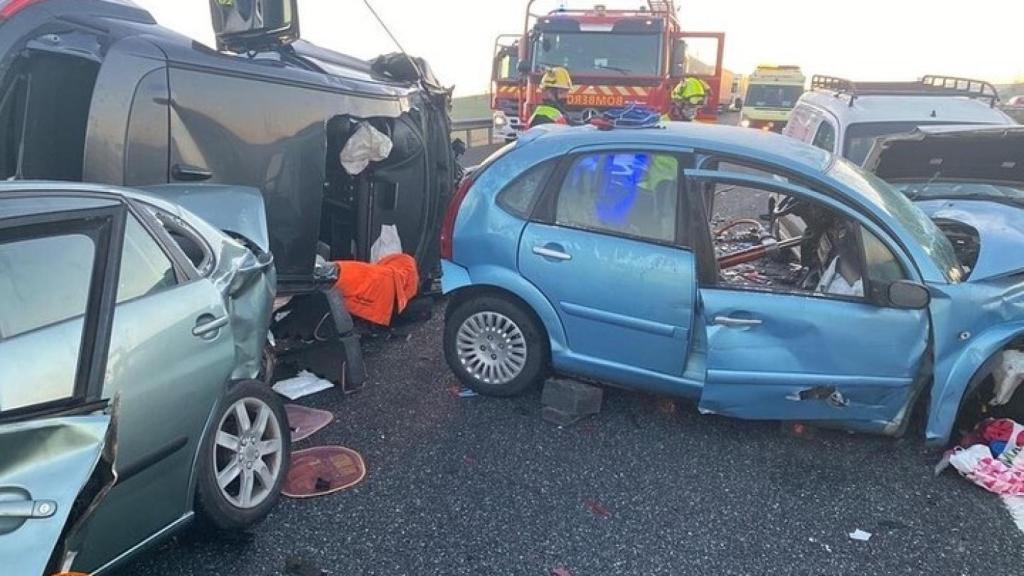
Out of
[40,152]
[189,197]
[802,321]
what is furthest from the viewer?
[40,152]

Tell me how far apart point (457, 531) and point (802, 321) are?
77.8 inches

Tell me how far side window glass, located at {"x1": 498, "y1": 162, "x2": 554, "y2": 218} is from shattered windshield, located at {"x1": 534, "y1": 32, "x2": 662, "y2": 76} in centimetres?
844

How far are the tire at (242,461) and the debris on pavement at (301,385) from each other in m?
1.25

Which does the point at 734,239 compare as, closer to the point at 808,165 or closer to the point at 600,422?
the point at 808,165

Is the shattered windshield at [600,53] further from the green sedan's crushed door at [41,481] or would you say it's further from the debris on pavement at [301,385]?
the green sedan's crushed door at [41,481]

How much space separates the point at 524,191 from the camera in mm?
4387

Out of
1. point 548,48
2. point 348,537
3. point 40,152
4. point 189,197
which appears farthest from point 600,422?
point 548,48

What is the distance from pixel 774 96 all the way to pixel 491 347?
24367 mm

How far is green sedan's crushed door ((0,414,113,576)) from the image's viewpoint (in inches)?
69.7

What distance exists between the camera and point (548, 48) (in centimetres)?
1261

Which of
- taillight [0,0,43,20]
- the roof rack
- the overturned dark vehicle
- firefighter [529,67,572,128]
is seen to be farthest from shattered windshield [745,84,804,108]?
taillight [0,0,43,20]

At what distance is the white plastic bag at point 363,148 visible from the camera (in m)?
5.38

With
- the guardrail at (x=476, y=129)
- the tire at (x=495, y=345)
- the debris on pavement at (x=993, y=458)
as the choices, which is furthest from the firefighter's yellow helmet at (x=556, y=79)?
the debris on pavement at (x=993, y=458)

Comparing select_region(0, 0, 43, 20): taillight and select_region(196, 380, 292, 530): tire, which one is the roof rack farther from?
select_region(0, 0, 43, 20): taillight
